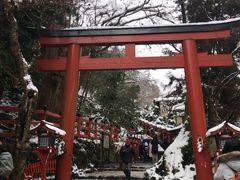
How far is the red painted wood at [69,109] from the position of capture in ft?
35.5

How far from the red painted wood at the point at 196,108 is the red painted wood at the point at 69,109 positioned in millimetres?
3765

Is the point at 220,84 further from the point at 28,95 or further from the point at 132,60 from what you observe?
the point at 28,95

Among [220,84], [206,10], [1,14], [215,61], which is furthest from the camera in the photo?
[206,10]

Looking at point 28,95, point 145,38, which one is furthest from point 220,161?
point 145,38

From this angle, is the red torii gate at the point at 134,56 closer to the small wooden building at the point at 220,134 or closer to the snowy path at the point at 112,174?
the small wooden building at the point at 220,134

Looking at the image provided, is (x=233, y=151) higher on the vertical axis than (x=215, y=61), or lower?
lower

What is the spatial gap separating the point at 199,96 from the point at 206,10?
6808 millimetres

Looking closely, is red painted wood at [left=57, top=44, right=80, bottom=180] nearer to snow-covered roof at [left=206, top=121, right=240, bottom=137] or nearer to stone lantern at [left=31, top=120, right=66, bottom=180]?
stone lantern at [left=31, top=120, right=66, bottom=180]

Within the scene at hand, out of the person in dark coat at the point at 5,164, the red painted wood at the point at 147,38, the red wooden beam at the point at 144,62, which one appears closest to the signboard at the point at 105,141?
the red wooden beam at the point at 144,62

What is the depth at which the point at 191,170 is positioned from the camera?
13.5 m

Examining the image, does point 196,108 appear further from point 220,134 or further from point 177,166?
point 177,166

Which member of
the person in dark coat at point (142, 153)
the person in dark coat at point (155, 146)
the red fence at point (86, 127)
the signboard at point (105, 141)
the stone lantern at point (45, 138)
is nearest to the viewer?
the stone lantern at point (45, 138)

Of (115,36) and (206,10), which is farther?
(206,10)

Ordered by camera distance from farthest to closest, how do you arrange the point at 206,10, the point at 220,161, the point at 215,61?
the point at 206,10 < the point at 215,61 < the point at 220,161
